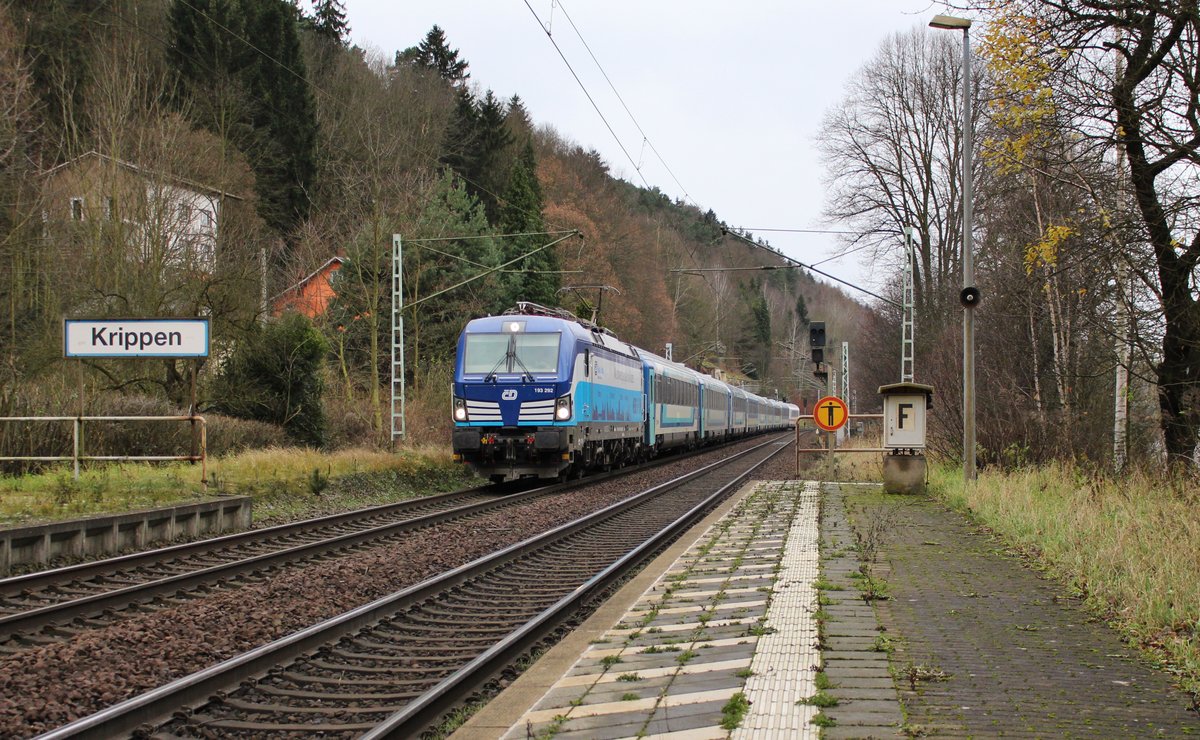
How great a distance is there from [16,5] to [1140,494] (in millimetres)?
38447

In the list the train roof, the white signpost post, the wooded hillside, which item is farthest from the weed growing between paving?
the wooded hillside

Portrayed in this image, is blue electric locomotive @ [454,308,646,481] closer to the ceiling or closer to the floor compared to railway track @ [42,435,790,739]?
closer to the ceiling

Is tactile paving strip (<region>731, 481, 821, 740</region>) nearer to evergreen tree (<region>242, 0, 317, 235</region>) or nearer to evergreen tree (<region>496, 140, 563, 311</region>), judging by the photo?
evergreen tree (<region>496, 140, 563, 311</region>)

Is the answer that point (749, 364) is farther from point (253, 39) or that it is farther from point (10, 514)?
point (10, 514)

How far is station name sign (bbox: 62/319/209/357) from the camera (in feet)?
51.2

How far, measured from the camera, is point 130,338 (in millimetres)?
15680

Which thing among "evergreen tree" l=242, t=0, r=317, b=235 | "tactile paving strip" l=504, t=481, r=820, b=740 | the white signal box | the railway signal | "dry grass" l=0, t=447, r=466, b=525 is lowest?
"tactile paving strip" l=504, t=481, r=820, b=740

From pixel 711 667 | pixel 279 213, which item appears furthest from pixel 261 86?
pixel 711 667

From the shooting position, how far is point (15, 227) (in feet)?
75.5

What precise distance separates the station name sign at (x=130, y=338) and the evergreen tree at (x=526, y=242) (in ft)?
109

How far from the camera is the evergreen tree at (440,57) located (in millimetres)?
69438

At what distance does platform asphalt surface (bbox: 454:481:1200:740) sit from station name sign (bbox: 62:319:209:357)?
8.36 metres

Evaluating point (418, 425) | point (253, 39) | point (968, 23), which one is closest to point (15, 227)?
point (418, 425)

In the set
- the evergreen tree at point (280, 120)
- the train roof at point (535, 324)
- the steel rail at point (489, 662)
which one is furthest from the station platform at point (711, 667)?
the evergreen tree at point (280, 120)
